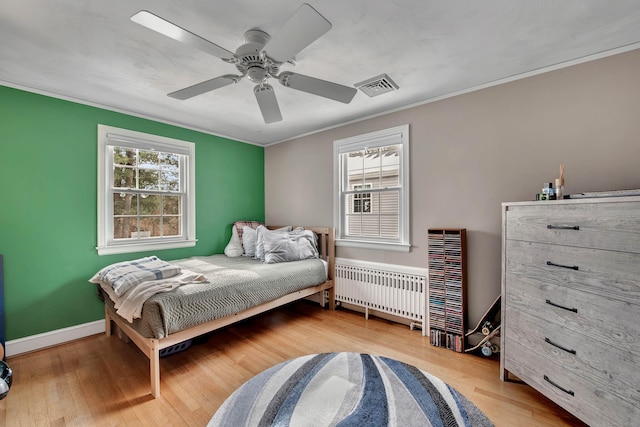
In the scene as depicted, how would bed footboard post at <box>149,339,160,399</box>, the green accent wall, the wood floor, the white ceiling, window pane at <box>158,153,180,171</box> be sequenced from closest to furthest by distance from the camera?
1. the white ceiling
2. the wood floor
3. bed footboard post at <box>149,339,160,399</box>
4. the green accent wall
5. window pane at <box>158,153,180,171</box>

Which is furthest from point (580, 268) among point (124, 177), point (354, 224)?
point (124, 177)

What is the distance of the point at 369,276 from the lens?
3.21m

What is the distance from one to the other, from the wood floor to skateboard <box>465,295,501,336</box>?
24 cm

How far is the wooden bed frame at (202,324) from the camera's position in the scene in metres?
1.89

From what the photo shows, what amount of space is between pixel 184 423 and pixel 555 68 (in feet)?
11.9

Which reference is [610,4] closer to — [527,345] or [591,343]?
[591,343]

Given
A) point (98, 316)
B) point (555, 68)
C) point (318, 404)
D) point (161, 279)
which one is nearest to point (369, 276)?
point (318, 404)

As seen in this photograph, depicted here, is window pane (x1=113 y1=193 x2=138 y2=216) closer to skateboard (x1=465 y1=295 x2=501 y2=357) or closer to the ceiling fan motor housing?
the ceiling fan motor housing

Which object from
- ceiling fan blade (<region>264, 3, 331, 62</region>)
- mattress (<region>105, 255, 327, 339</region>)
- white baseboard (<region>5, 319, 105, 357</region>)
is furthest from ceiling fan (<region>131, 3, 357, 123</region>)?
white baseboard (<region>5, 319, 105, 357</region>)

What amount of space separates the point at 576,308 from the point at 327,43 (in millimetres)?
2239

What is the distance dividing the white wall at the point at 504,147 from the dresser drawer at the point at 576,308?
54 cm

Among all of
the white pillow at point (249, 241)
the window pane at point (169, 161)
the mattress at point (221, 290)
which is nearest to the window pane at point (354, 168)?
the mattress at point (221, 290)

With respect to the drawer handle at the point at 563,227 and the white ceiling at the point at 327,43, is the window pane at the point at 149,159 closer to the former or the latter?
the white ceiling at the point at 327,43

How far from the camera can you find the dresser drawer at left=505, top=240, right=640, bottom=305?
136cm
